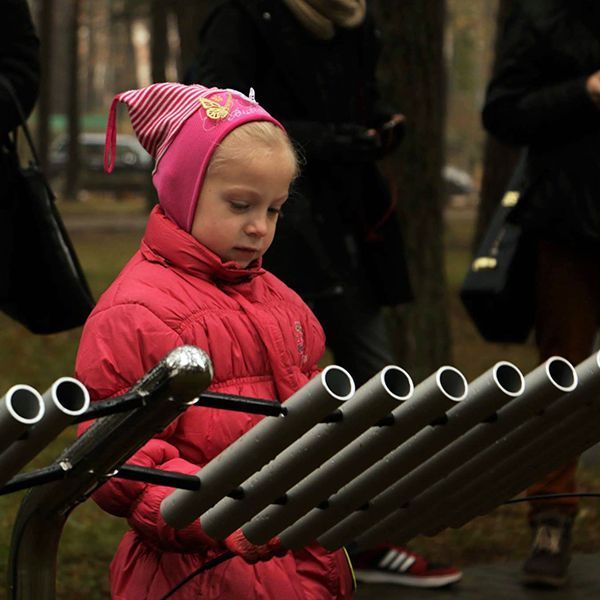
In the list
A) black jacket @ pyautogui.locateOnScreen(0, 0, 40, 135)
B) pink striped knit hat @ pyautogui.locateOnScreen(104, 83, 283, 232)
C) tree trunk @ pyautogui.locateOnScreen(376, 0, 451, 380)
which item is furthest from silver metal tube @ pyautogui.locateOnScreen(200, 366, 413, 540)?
tree trunk @ pyautogui.locateOnScreen(376, 0, 451, 380)

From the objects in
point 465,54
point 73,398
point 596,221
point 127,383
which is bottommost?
point 465,54

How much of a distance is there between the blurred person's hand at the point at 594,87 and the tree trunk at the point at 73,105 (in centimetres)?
2718

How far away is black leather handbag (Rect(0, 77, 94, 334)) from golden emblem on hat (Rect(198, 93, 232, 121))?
6.02 ft

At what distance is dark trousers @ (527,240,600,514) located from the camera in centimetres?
475

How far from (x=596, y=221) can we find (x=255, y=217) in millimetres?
2258

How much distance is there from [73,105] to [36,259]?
30.6 m

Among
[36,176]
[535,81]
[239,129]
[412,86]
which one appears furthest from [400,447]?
[412,86]

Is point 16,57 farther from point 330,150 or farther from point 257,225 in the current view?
point 257,225

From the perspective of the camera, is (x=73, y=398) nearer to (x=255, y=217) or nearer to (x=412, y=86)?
(x=255, y=217)

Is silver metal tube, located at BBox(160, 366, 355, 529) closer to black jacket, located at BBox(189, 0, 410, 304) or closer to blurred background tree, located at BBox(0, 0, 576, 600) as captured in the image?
black jacket, located at BBox(189, 0, 410, 304)

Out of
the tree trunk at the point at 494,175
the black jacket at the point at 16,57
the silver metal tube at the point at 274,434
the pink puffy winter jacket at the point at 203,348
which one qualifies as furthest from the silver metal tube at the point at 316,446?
the tree trunk at the point at 494,175

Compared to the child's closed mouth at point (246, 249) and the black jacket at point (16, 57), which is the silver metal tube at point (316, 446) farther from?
the black jacket at point (16, 57)

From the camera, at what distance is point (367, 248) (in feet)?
16.2

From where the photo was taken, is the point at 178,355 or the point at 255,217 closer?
the point at 178,355
